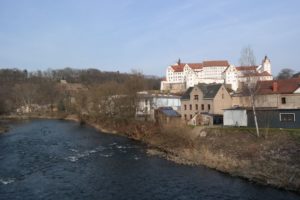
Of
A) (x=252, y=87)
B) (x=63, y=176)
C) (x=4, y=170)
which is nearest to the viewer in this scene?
(x=63, y=176)

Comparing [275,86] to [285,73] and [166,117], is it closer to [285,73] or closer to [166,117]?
[166,117]

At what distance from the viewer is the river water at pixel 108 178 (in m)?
22.1

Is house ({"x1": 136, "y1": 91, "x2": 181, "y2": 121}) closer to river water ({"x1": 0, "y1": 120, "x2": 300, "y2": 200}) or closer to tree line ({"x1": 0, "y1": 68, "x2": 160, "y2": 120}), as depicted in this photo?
tree line ({"x1": 0, "y1": 68, "x2": 160, "y2": 120})

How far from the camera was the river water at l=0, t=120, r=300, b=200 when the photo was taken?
72.4 feet

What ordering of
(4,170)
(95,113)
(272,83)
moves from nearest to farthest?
(4,170), (272,83), (95,113)

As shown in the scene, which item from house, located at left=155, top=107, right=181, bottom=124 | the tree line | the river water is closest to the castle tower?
the tree line

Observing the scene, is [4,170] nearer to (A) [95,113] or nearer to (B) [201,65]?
(A) [95,113]

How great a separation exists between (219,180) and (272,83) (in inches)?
1166

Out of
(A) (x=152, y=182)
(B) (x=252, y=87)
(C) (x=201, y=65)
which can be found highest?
(C) (x=201, y=65)

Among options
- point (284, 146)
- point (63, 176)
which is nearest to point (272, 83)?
point (284, 146)

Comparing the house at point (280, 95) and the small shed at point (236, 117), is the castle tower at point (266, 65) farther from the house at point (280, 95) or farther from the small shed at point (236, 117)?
the small shed at point (236, 117)

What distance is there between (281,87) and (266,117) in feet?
41.1

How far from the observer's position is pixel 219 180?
2517 cm

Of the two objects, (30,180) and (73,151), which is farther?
(73,151)
